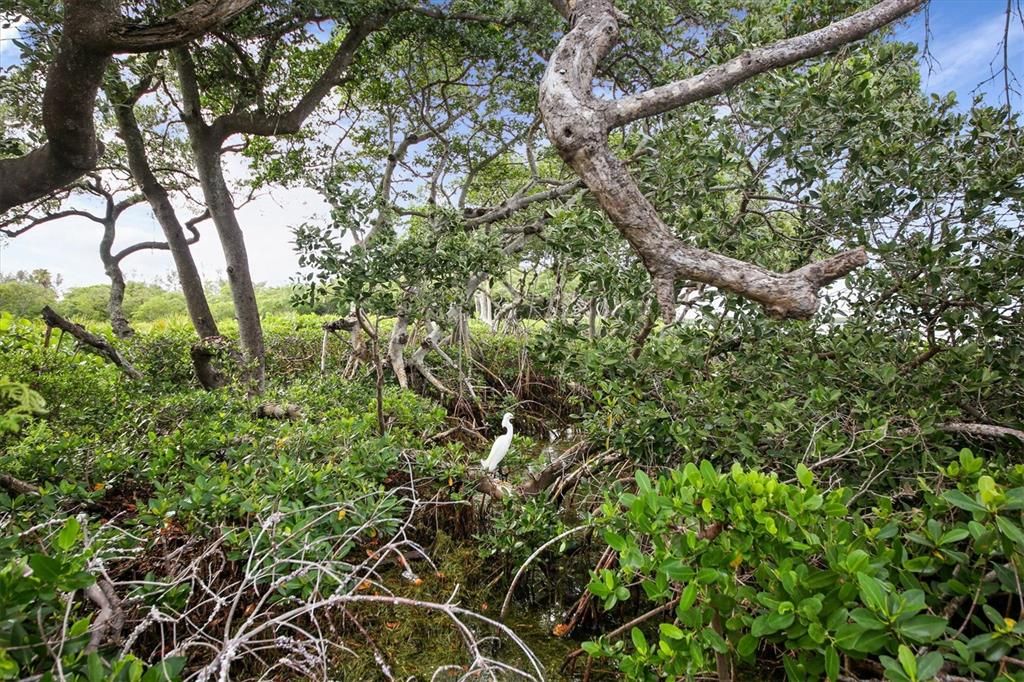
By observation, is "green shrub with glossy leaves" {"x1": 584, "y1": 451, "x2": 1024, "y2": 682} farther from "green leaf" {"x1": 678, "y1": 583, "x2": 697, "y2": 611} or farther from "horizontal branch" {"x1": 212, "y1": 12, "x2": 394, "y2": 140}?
"horizontal branch" {"x1": 212, "y1": 12, "x2": 394, "y2": 140}

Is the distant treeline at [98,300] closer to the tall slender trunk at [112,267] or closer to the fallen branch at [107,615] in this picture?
the tall slender trunk at [112,267]

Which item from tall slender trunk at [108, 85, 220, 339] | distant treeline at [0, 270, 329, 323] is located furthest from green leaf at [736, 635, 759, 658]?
distant treeline at [0, 270, 329, 323]

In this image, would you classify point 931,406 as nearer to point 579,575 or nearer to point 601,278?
point 601,278

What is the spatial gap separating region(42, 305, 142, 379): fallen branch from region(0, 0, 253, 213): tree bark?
28.7 inches

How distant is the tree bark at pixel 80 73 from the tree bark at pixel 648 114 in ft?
7.26

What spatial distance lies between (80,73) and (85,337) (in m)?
1.70

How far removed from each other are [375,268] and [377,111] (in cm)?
438

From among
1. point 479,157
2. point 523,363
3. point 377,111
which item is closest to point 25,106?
point 377,111

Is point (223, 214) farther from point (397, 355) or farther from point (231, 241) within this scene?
point (397, 355)

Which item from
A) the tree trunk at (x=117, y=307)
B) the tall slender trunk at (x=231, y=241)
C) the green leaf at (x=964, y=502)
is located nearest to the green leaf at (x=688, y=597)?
the green leaf at (x=964, y=502)

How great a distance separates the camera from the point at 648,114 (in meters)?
Result: 1.93

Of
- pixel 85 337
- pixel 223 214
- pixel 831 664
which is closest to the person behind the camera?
pixel 831 664

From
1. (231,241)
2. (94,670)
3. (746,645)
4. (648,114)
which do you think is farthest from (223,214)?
(746,645)

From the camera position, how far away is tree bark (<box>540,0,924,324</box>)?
4.71 feet
